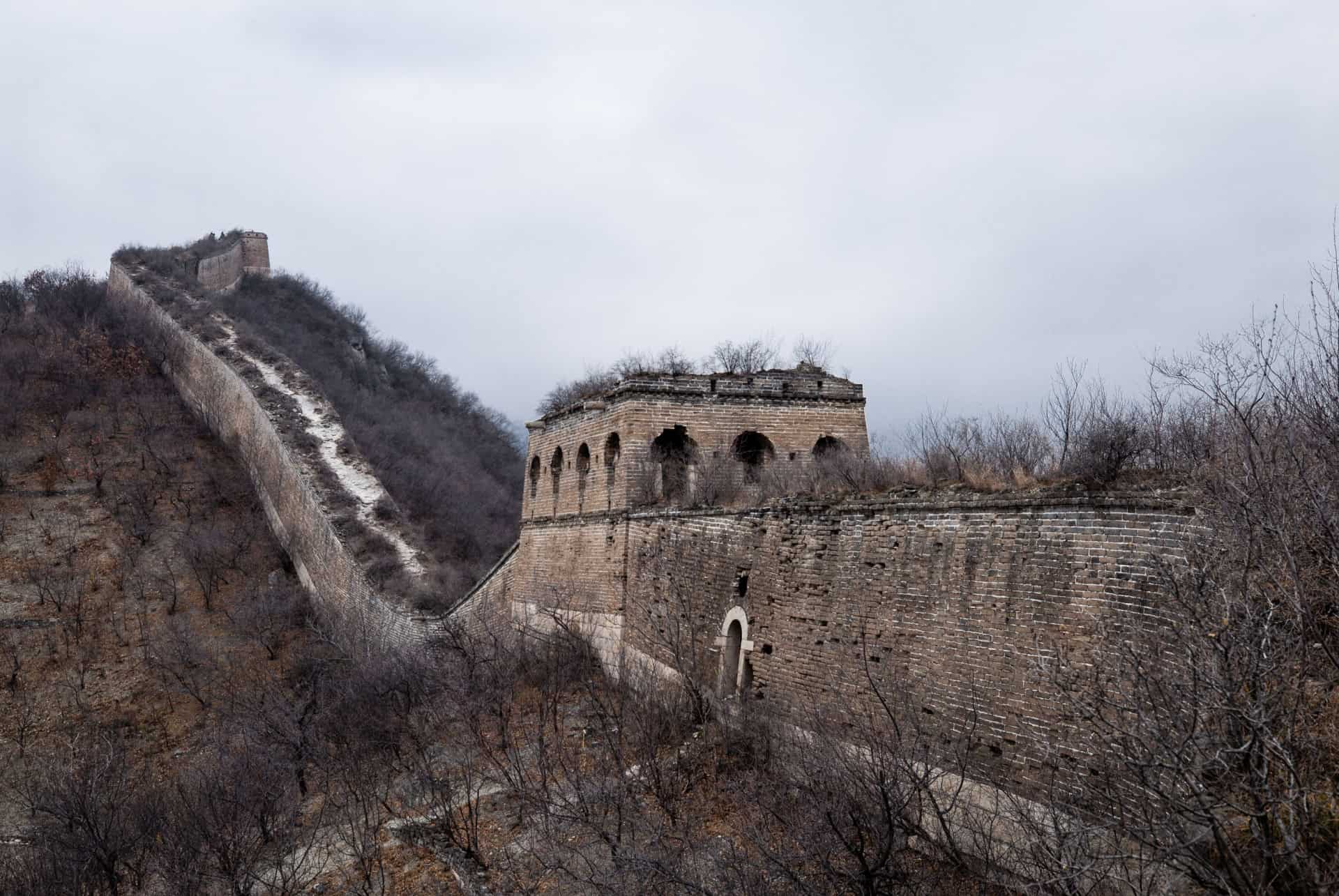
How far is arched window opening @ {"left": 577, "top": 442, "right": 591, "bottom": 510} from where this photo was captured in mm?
16422

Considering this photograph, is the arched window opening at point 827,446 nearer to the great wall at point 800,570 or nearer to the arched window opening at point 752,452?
the great wall at point 800,570

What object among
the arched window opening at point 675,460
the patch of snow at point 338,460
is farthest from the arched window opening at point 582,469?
the patch of snow at point 338,460

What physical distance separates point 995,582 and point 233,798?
917 centimetres

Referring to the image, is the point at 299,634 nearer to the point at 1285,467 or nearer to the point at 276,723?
the point at 276,723

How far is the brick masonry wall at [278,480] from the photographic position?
1997cm

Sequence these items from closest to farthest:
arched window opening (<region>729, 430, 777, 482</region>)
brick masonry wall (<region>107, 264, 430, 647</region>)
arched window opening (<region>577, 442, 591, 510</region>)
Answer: arched window opening (<region>729, 430, 777, 482</region>) → arched window opening (<region>577, 442, 591, 510</region>) → brick masonry wall (<region>107, 264, 430, 647</region>)

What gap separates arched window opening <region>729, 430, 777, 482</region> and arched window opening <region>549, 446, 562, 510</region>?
4004mm

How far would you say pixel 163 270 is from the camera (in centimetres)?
3931

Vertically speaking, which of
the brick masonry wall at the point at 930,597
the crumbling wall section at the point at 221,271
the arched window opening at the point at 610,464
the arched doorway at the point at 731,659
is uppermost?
the crumbling wall section at the point at 221,271

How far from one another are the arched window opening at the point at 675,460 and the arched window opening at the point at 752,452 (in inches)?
27.7

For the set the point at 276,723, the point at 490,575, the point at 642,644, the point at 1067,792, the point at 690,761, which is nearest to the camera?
the point at 1067,792

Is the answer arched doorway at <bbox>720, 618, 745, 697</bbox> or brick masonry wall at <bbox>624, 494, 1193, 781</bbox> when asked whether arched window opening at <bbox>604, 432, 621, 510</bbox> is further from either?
arched doorway at <bbox>720, 618, 745, 697</bbox>

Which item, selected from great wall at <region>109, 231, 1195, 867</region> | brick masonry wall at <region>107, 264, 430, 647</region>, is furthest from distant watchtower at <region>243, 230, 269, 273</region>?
great wall at <region>109, 231, 1195, 867</region>

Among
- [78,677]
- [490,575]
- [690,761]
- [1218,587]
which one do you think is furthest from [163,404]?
[1218,587]
